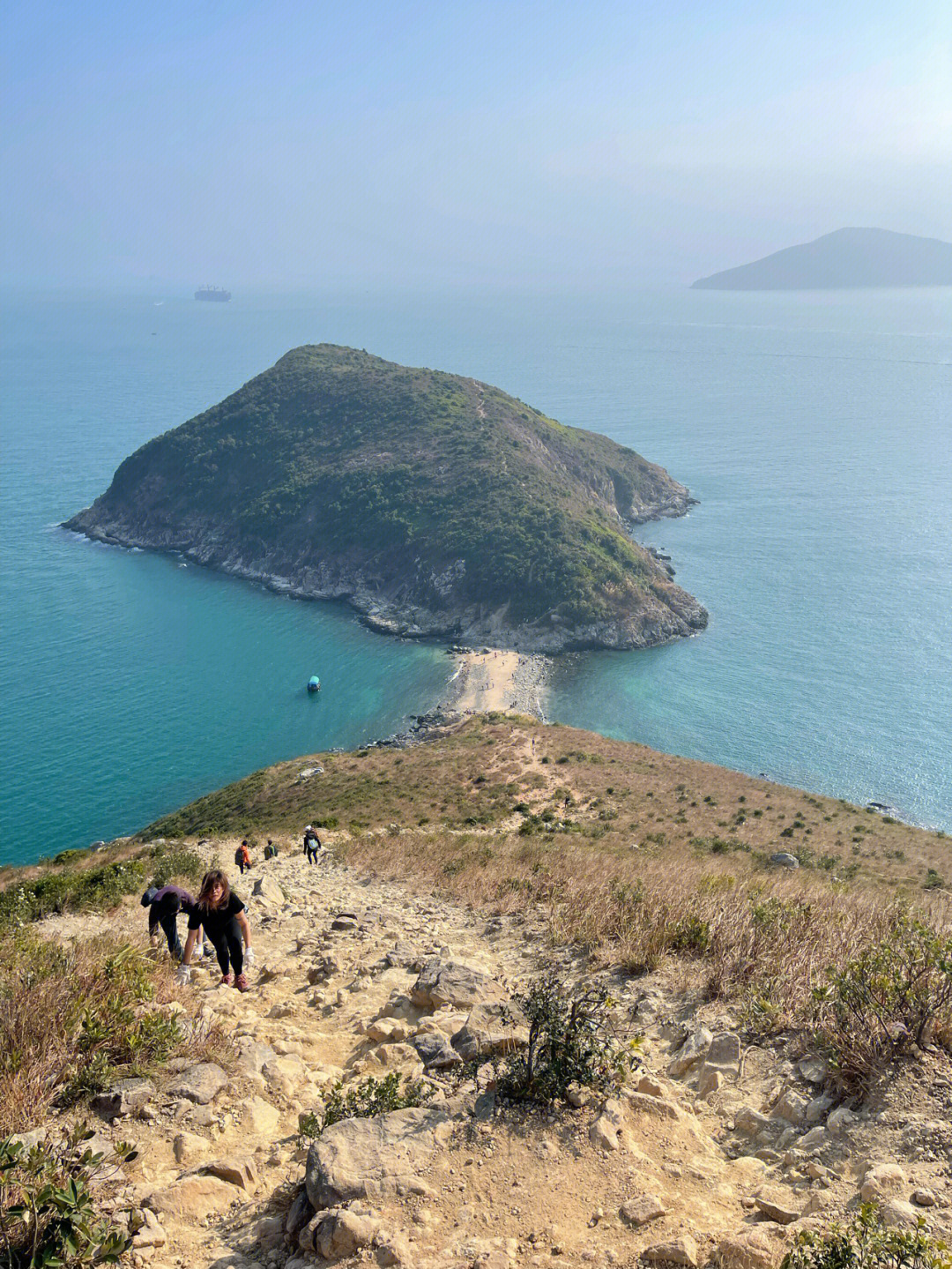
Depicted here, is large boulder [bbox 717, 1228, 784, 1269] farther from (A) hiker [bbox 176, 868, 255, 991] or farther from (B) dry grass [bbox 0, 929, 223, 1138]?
(A) hiker [bbox 176, 868, 255, 991]

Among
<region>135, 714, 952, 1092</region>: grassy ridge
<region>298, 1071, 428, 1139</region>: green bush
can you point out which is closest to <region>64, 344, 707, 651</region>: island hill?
<region>135, 714, 952, 1092</region>: grassy ridge

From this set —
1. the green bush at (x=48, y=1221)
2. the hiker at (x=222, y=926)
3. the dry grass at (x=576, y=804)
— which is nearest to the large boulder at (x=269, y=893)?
the hiker at (x=222, y=926)

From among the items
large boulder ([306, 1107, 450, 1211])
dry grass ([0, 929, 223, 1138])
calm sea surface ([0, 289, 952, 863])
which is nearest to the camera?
large boulder ([306, 1107, 450, 1211])

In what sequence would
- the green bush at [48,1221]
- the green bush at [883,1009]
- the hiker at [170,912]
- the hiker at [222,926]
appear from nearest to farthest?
the green bush at [48,1221], the green bush at [883,1009], the hiker at [222,926], the hiker at [170,912]

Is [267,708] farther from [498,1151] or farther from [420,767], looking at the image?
[498,1151]

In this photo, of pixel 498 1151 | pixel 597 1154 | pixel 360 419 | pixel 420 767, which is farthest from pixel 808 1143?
pixel 360 419

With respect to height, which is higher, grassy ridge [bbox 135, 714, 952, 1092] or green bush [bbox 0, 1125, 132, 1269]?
green bush [bbox 0, 1125, 132, 1269]

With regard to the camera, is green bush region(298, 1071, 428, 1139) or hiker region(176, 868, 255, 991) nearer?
green bush region(298, 1071, 428, 1139)

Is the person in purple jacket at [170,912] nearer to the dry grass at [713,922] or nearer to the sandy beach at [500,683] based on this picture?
the dry grass at [713,922]
